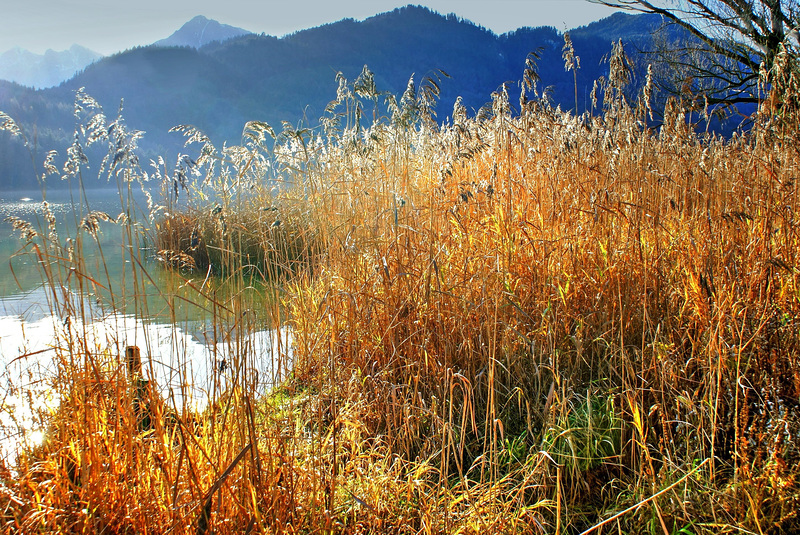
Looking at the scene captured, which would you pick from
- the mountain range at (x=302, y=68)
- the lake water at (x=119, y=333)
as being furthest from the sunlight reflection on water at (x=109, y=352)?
the mountain range at (x=302, y=68)

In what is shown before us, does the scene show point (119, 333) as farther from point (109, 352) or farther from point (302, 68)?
point (302, 68)

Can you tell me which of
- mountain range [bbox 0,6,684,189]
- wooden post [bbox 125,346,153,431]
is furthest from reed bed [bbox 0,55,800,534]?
mountain range [bbox 0,6,684,189]

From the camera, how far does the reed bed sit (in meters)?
1.11

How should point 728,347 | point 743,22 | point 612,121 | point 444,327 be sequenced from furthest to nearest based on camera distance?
point 743,22
point 612,121
point 444,327
point 728,347

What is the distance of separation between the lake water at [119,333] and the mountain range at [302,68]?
30.7m

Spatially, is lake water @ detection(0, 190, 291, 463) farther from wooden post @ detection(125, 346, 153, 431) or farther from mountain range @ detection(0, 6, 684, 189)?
mountain range @ detection(0, 6, 684, 189)

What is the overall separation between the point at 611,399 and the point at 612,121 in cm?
246

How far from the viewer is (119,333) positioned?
308 centimetres

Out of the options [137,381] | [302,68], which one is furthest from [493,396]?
[302,68]

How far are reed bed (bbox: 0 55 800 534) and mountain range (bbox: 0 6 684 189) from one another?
108ft

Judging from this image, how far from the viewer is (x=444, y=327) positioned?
5.85 feet

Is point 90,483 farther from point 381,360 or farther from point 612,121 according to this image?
point 612,121

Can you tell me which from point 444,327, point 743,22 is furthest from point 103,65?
point 444,327

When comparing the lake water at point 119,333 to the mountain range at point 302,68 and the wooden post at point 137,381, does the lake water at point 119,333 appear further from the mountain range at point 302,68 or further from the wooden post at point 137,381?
the mountain range at point 302,68
